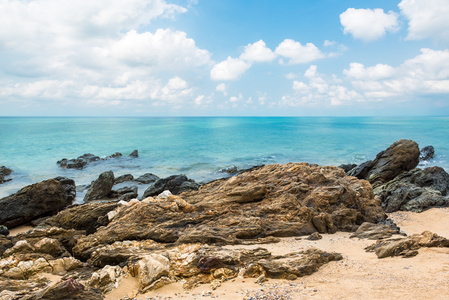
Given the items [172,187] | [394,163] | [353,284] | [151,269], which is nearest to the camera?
[353,284]

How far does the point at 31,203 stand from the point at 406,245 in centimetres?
2155

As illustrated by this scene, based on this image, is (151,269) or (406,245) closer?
(151,269)

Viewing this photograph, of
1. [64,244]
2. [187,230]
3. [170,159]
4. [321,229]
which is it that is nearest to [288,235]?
[321,229]

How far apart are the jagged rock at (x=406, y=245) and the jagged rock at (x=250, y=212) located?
2.83m

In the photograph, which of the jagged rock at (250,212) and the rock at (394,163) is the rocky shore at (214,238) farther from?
the rock at (394,163)

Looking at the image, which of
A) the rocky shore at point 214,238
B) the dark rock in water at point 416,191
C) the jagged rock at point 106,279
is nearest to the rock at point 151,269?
the rocky shore at point 214,238

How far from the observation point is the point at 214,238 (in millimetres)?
11016

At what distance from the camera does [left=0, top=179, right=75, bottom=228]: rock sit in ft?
61.8

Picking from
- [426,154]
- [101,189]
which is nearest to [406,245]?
→ [101,189]

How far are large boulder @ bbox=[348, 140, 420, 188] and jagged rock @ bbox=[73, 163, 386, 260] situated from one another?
1015 cm

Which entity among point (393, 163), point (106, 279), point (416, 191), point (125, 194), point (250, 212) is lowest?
point (125, 194)

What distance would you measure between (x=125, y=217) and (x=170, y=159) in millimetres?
41845

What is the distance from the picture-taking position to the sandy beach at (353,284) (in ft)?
23.5

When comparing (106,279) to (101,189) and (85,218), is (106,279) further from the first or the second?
(101,189)
